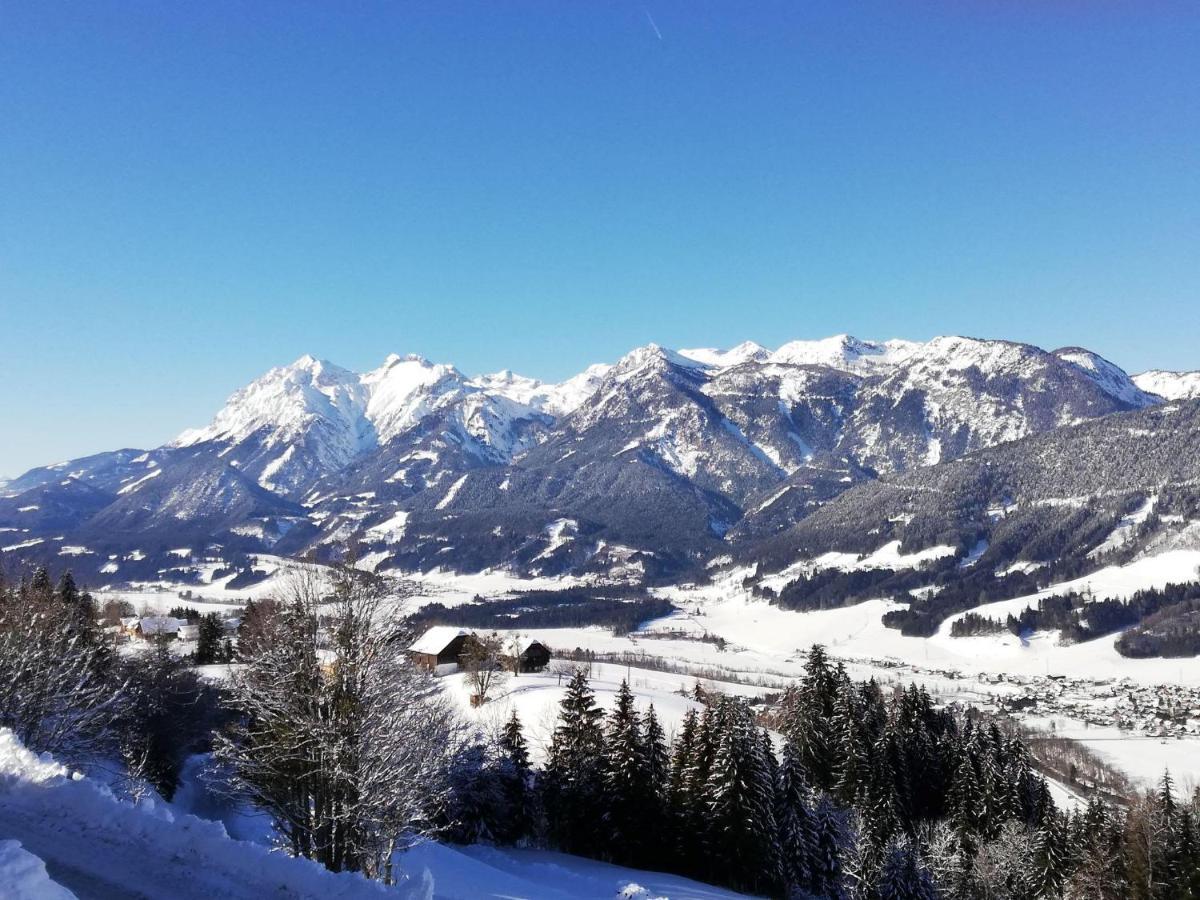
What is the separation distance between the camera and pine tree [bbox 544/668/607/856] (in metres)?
41.7

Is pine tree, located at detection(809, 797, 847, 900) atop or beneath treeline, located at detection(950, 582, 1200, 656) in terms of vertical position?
beneath

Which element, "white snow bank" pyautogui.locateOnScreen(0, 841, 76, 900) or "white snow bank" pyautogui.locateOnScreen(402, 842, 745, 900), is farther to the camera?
"white snow bank" pyautogui.locateOnScreen(402, 842, 745, 900)

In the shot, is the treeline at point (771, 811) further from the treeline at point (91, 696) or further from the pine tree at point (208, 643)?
the pine tree at point (208, 643)

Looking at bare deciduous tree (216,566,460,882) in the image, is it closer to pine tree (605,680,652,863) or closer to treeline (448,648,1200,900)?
treeline (448,648,1200,900)

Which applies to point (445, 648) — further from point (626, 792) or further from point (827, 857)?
point (827, 857)

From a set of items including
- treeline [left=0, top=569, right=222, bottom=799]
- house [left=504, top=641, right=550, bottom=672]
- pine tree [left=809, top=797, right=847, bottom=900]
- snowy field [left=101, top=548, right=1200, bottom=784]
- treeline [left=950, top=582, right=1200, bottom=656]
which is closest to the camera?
treeline [left=0, top=569, right=222, bottom=799]

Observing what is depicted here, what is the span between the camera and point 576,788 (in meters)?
42.4

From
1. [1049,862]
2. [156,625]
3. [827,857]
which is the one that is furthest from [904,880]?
[156,625]

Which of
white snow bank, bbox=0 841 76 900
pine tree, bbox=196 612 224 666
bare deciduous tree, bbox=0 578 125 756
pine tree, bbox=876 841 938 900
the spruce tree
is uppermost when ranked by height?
white snow bank, bbox=0 841 76 900

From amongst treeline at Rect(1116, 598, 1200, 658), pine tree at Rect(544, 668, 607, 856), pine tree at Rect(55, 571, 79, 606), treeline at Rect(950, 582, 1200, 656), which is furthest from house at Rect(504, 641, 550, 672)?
treeline at Rect(1116, 598, 1200, 658)

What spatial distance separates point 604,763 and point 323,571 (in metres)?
29.2

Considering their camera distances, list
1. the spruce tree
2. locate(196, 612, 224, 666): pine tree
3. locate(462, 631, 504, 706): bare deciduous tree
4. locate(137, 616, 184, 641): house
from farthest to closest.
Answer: locate(137, 616, 184, 641): house
locate(196, 612, 224, 666): pine tree
locate(462, 631, 504, 706): bare deciduous tree
the spruce tree

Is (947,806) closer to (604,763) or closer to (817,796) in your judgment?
(817,796)

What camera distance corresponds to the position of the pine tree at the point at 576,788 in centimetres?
4166
